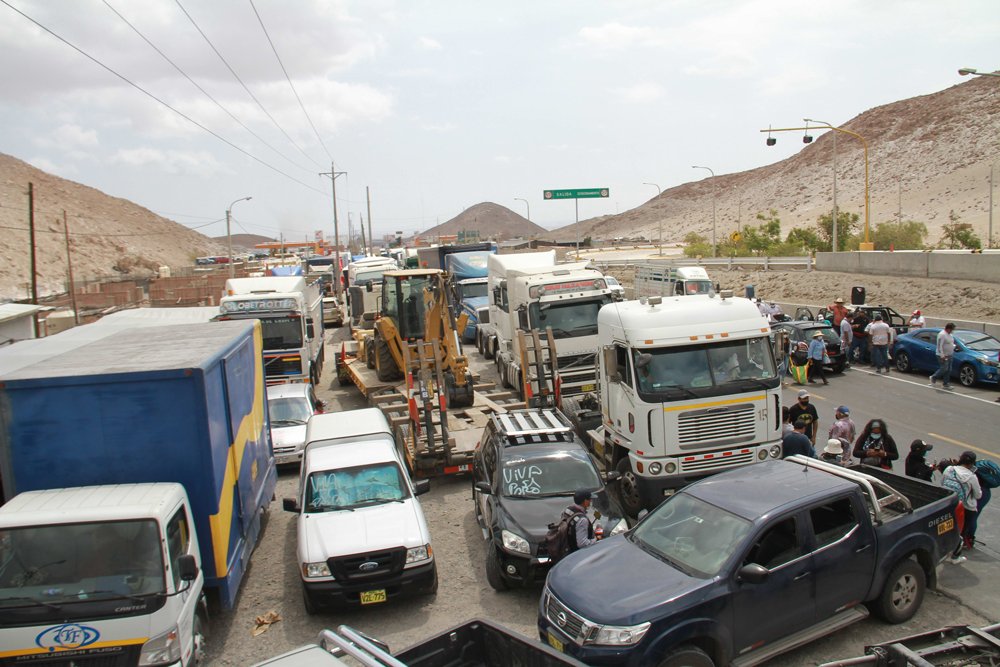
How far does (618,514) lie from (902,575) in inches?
128

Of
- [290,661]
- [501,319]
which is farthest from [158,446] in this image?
[501,319]

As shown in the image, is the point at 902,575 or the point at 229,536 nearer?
the point at 902,575

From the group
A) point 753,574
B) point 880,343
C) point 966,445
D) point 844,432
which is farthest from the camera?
point 880,343

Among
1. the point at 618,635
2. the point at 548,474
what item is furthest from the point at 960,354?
the point at 618,635

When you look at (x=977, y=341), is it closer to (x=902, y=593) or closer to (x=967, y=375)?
(x=967, y=375)

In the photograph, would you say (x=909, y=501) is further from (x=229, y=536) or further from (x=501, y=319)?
(x=501, y=319)

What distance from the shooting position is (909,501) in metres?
8.68

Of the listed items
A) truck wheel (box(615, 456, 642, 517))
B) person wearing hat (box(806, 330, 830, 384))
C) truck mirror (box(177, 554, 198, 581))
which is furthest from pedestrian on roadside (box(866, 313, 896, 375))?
truck mirror (box(177, 554, 198, 581))

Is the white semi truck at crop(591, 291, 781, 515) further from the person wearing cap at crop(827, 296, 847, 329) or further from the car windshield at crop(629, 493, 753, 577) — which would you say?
the person wearing cap at crop(827, 296, 847, 329)

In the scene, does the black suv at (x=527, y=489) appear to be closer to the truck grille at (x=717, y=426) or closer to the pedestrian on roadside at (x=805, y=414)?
the truck grille at (x=717, y=426)

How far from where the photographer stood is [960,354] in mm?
20422

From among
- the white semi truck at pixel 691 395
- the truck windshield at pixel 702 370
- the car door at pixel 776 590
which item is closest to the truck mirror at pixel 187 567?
the car door at pixel 776 590

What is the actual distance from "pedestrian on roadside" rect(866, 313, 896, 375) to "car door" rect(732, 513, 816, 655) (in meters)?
17.2

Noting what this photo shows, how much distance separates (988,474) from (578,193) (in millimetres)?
76208
